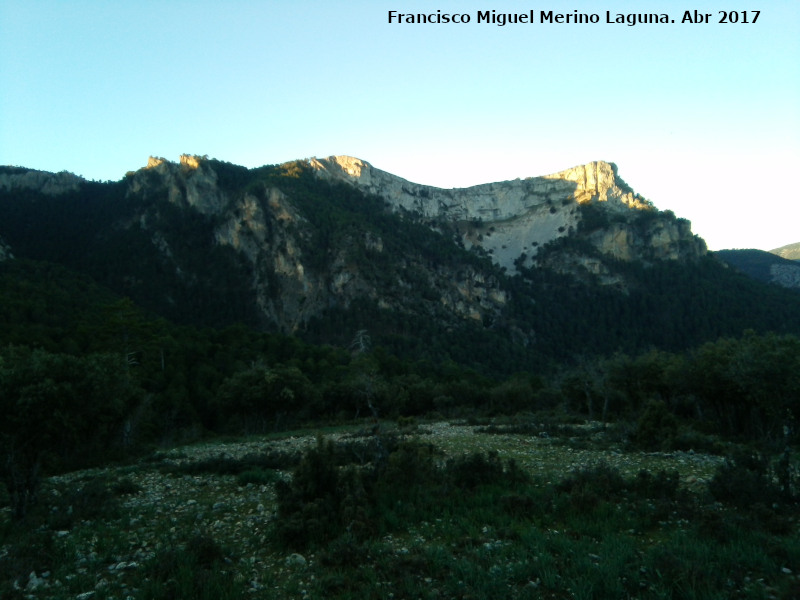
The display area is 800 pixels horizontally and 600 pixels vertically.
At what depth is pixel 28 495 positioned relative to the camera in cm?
1181

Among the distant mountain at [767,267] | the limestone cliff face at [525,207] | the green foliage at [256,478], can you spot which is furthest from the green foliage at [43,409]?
the distant mountain at [767,267]

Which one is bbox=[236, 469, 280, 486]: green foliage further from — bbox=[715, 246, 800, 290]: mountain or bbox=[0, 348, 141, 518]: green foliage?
bbox=[715, 246, 800, 290]: mountain

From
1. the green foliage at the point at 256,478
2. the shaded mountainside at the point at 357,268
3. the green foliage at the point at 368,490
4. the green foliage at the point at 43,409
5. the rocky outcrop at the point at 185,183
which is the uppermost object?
the rocky outcrop at the point at 185,183

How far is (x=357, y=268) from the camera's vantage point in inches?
4651

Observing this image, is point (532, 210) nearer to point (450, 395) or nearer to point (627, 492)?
point (450, 395)

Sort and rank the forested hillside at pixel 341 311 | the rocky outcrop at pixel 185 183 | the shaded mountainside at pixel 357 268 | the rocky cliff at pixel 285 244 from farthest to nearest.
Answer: the rocky outcrop at pixel 185 183
the rocky cliff at pixel 285 244
the shaded mountainside at pixel 357 268
the forested hillside at pixel 341 311

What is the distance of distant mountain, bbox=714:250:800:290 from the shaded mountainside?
2331cm

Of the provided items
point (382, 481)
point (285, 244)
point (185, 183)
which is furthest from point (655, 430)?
point (185, 183)

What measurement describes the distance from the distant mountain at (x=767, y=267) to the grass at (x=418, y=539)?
158 metres

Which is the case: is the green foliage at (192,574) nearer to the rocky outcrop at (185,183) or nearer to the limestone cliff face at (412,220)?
the limestone cliff face at (412,220)

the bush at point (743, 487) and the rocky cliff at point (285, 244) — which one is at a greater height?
the rocky cliff at point (285, 244)

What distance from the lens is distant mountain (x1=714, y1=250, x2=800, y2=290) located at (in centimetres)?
14677

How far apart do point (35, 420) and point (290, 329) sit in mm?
103141

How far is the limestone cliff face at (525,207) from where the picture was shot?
498 ft
